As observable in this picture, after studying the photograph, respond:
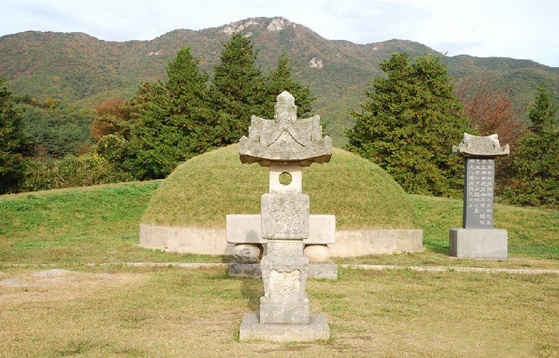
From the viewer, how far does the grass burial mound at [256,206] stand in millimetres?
16375

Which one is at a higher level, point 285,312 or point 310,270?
point 285,312

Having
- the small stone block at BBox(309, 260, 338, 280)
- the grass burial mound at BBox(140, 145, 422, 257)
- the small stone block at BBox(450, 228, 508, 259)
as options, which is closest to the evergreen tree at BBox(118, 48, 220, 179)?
the grass burial mound at BBox(140, 145, 422, 257)

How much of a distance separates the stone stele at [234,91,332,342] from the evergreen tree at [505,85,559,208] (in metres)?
30.9

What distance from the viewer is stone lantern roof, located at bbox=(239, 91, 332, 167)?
700cm

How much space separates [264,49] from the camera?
318 feet

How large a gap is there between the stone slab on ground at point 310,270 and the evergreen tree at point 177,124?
70.1 feet

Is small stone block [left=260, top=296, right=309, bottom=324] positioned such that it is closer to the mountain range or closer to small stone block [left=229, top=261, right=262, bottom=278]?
small stone block [left=229, top=261, right=262, bottom=278]

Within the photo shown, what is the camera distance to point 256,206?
17.0 meters

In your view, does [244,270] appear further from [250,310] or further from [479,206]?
[479,206]

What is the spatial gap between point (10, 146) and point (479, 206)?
27731 millimetres

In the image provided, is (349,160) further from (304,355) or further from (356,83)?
(356,83)

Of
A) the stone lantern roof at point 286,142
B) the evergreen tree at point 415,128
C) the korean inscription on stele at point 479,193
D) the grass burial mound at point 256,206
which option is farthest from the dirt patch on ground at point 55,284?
the evergreen tree at point 415,128

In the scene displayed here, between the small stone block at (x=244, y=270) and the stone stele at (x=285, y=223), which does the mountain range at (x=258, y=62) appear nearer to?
the small stone block at (x=244, y=270)

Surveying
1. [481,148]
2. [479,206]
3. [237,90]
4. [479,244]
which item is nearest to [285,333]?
[479,244]
